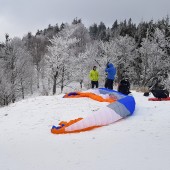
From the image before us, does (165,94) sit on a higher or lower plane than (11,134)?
higher

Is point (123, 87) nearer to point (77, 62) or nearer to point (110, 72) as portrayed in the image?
point (110, 72)

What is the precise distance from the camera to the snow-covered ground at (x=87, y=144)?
6.00 metres

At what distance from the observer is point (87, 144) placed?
7375 mm

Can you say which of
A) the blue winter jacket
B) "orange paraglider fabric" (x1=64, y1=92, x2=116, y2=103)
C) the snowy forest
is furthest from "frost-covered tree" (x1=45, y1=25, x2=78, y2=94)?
"orange paraglider fabric" (x1=64, y1=92, x2=116, y2=103)

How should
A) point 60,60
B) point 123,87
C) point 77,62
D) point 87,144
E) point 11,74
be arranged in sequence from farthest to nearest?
point 11,74 < point 77,62 < point 60,60 < point 123,87 < point 87,144

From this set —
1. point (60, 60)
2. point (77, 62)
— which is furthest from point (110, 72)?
point (77, 62)

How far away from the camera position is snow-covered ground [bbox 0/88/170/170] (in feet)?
19.7

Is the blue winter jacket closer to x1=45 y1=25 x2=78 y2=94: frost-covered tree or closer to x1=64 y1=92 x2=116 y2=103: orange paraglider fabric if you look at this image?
x1=64 y1=92 x2=116 y2=103: orange paraglider fabric

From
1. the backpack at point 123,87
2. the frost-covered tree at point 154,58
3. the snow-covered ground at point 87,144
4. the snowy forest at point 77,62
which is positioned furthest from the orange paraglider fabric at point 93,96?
the frost-covered tree at point 154,58

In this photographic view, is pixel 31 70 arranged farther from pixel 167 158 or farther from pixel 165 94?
pixel 167 158

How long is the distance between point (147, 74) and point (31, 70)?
21533 millimetres

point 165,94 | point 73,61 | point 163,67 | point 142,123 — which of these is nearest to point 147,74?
point 163,67

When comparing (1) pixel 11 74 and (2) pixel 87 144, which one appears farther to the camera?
(1) pixel 11 74

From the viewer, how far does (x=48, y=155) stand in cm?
679
